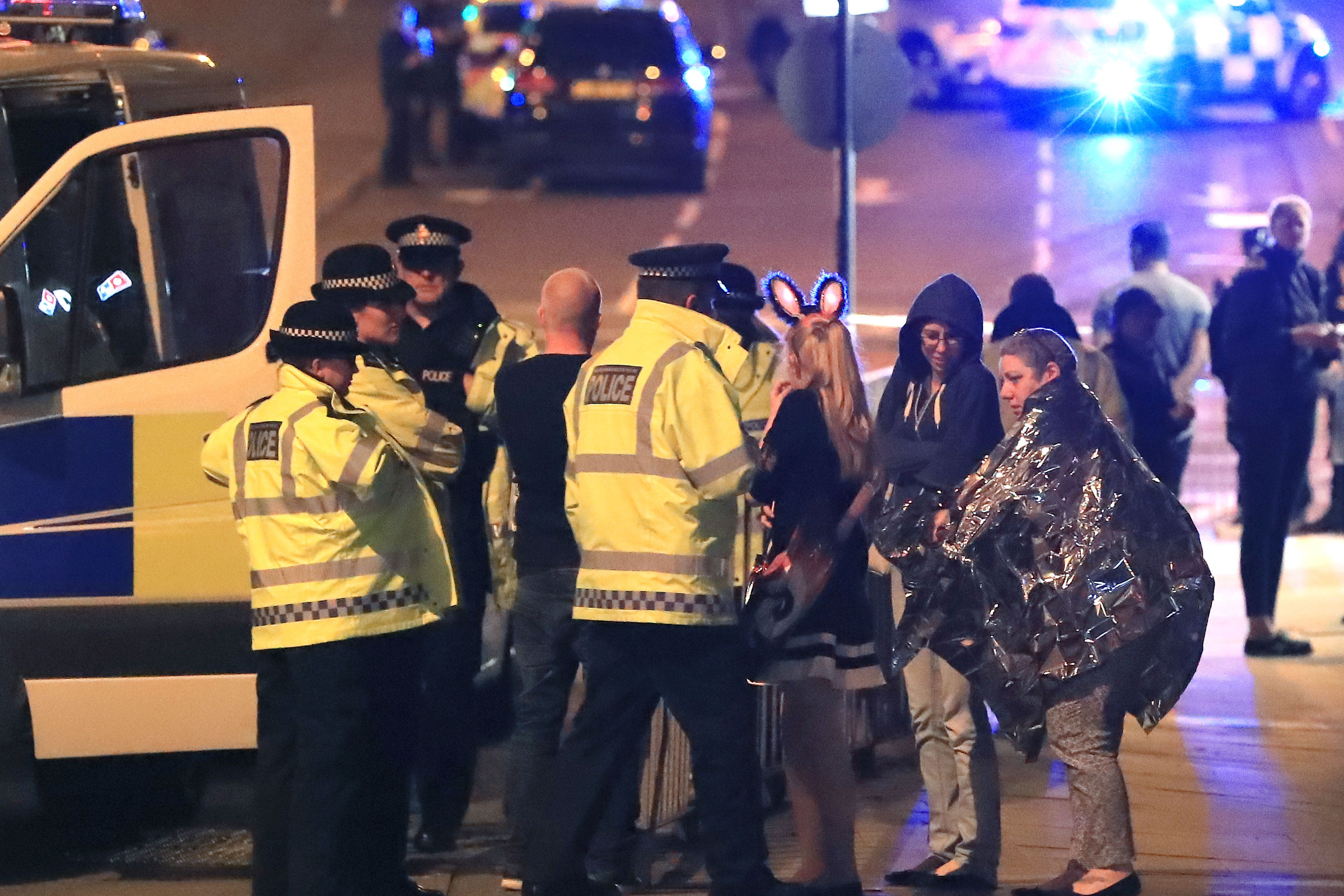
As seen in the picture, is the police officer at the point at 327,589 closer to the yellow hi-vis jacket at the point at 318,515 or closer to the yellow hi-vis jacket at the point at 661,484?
the yellow hi-vis jacket at the point at 318,515

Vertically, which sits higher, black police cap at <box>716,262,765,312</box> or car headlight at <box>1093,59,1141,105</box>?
car headlight at <box>1093,59,1141,105</box>

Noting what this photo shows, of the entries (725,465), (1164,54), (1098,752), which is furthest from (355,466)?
(1164,54)

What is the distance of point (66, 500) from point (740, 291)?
93.7 inches

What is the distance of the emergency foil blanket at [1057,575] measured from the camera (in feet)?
19.8

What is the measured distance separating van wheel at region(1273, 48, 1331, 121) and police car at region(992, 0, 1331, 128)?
0.05ft

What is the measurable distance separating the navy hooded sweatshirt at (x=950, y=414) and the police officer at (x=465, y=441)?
49.5 inches

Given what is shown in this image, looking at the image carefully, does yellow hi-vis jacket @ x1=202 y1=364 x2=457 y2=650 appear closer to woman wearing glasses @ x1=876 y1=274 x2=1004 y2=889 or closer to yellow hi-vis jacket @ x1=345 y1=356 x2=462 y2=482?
yellow hi-vis jacket @ x1=345 y1=356 x2=462 y2=482

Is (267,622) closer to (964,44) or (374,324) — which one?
(374,324)

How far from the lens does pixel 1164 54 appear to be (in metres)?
24.5

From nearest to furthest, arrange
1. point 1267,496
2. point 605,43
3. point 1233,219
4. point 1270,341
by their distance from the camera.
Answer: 1. point 1270,341
2. point 1267,496
3. point 1233,219
4. point 605,43

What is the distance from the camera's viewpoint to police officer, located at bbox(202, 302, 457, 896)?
5.59 metres

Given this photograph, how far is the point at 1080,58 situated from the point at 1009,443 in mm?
18656

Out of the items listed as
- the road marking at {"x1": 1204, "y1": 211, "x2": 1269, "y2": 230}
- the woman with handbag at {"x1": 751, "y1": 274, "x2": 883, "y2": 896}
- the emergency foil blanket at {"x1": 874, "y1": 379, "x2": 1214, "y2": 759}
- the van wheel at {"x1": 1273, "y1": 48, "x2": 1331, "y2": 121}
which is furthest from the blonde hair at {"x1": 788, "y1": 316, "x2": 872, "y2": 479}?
the van wheel at {"x1": 1273, "y1": 48, "x2": 1331, "y2": 121}

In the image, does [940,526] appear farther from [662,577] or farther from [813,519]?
[662,577]
